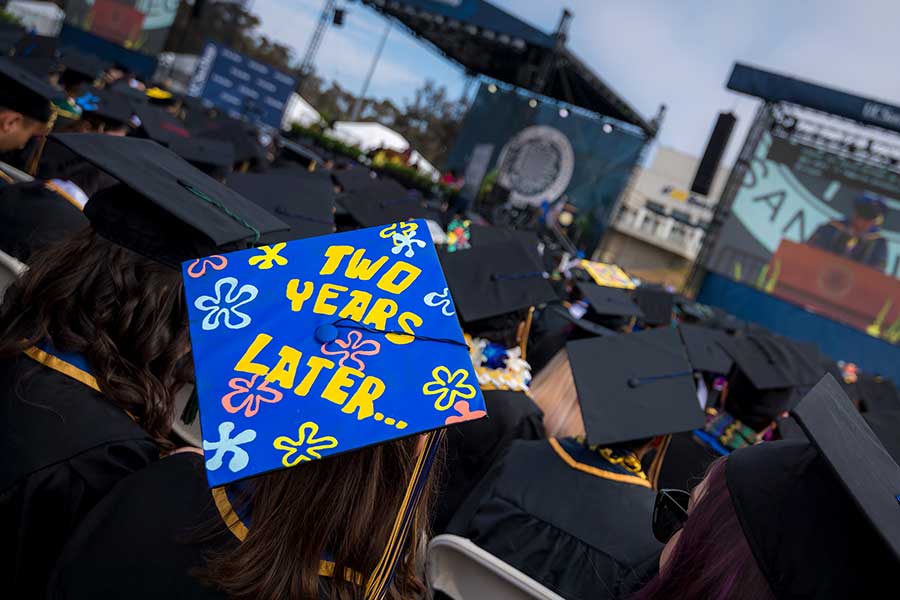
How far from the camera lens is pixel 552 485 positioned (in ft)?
5.71

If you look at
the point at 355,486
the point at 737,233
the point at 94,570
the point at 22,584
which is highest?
the point at 737,233

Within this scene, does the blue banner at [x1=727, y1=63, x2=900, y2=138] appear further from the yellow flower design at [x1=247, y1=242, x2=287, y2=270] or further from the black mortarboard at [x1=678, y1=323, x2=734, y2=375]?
the yellow flower design at [x1=247, y1=242, x2=287, y2=270]

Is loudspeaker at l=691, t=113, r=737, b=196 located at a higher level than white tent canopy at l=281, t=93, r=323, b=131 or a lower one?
higher

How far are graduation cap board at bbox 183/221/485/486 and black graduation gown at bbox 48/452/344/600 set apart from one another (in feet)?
0.58

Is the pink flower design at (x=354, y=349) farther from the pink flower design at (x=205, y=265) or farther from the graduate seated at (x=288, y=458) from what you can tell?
the pink flower design at (x=205, y=265)

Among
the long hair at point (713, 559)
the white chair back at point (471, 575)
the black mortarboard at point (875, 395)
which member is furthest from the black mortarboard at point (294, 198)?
the black mortarboard at point (875, 395)

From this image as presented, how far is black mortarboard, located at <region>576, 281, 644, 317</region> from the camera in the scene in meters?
4.46

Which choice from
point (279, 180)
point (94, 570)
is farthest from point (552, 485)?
point (279, 180)

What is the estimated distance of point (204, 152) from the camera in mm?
3902

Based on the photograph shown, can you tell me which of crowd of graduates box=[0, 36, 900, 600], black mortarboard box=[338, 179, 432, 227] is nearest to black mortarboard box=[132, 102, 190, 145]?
black mortarboard box=[338, 179, 432, 227]

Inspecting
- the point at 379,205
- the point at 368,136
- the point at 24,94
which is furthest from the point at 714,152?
the point at 24,94

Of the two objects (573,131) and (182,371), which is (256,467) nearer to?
(182,371)

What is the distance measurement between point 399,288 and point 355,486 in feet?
1.20

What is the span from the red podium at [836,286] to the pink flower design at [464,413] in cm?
1645
